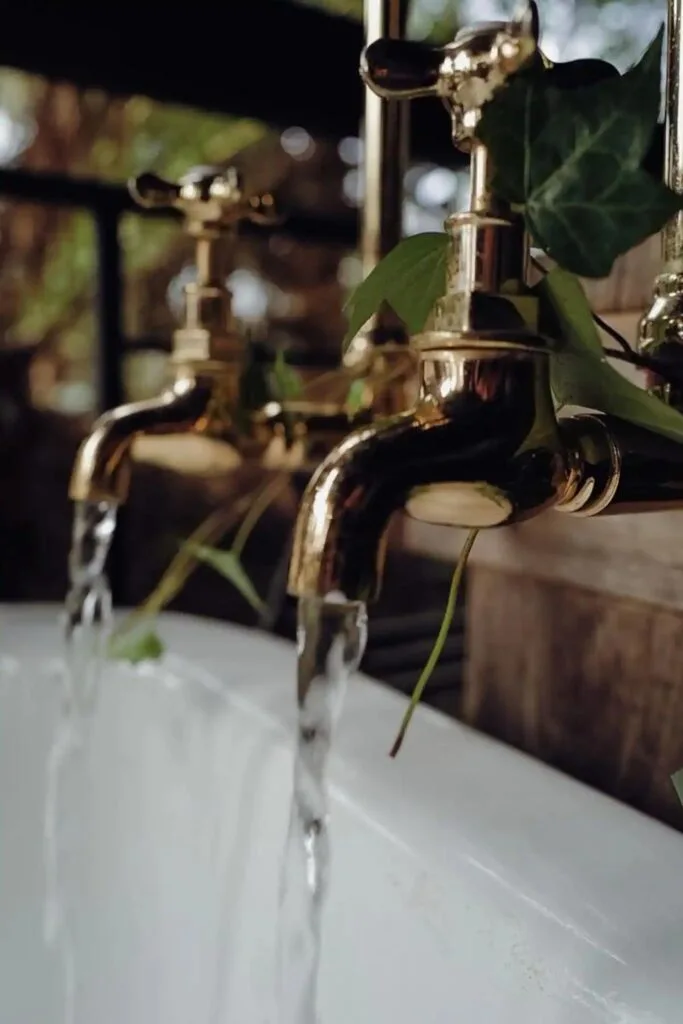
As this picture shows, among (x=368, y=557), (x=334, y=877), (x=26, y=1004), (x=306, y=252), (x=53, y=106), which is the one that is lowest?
(x=26, y=1004)

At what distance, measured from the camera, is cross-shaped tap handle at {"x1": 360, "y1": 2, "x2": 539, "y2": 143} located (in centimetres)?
28

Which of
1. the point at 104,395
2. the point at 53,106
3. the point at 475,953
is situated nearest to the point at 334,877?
the point at 475,953

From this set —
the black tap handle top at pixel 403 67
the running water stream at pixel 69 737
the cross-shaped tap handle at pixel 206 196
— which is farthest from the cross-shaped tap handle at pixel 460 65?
the running water stream at pixel 69 737

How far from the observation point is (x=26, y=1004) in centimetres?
60

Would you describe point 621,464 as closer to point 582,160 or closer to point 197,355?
point 582,160

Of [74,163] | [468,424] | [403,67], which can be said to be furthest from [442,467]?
[74,163]

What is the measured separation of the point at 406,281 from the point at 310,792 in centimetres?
19

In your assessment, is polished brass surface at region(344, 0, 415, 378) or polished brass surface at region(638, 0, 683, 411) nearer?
polished brass surface at region(638, 0, 683, 411)

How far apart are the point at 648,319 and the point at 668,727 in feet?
0.60

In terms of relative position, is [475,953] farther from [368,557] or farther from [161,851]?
[161,851]

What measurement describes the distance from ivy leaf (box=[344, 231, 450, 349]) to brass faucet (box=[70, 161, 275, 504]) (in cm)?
20

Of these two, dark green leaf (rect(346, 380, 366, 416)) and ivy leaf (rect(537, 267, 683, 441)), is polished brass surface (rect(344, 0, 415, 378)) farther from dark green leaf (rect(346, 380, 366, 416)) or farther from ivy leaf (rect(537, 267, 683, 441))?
ivy leaf (rect(537, 267, 683, 441))

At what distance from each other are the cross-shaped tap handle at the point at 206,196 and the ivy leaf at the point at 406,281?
0.69ft

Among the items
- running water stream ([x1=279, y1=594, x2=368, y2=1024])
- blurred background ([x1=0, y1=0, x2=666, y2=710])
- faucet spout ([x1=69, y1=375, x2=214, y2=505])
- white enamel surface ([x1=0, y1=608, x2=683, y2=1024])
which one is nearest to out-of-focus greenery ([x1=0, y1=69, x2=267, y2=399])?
blurred background ([x1=0, y1=0, x2=666, y2=710])
